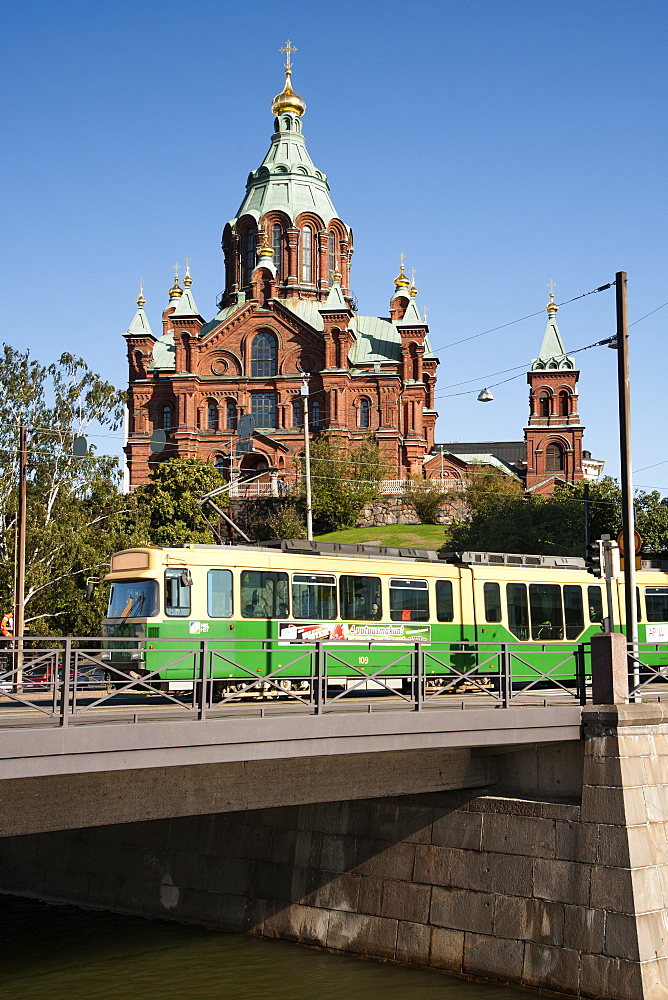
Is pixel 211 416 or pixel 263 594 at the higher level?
pixel 211 416

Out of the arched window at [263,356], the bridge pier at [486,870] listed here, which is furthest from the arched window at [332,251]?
the bridge pier at [486,870]

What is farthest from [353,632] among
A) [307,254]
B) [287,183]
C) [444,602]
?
[287,183]

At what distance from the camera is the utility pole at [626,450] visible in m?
20.1

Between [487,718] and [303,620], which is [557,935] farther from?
[303,620]

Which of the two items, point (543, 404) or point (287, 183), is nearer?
point (543, 404)

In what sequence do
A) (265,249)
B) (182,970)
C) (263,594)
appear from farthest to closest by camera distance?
1. (265,249)
2. (263,594)
3. (182,970)

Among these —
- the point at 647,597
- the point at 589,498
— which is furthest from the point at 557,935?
the point at 589,498

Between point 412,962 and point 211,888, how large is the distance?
14.3ft

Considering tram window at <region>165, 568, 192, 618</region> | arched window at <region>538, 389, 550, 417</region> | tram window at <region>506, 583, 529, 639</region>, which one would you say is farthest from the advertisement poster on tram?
arched window at <region>538, 389, 550, 417</region>

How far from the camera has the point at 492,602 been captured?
80.9 ft

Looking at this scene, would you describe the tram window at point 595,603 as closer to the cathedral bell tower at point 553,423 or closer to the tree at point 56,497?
the tree at point 56,497

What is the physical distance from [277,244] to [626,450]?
71187 mm

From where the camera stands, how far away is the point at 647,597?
27266 millimetres

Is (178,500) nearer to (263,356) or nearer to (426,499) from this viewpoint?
(426,499)
